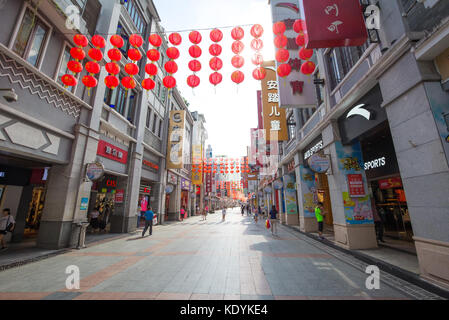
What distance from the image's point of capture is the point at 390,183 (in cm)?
985

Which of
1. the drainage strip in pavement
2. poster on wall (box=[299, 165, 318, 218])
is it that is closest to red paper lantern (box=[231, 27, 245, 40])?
the drainage strip in pavement

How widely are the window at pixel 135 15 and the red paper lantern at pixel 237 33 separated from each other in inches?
478

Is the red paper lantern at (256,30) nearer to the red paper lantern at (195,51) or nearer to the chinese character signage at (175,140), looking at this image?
the red paper lantern at (195,51)

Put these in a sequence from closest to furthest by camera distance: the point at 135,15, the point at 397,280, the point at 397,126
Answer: the point at 397,280 < the point at 397,126 < the point at 135,15

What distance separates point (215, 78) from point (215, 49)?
89cm

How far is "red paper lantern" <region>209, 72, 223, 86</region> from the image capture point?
6176 millimetres

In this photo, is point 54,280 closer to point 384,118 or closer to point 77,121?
point 77,121

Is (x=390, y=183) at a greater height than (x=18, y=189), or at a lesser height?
greater

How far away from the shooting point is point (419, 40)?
4312 millimetres

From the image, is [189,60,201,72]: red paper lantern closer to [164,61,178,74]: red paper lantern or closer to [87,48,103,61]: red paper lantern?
[164,61,178,74]: red paper lantern

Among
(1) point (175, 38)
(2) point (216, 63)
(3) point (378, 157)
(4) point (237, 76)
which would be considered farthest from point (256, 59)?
(3) point (378, 157)

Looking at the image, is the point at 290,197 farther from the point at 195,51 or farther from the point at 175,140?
the point at 195,51

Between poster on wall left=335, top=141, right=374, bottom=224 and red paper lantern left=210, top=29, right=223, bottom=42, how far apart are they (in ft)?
20.9
